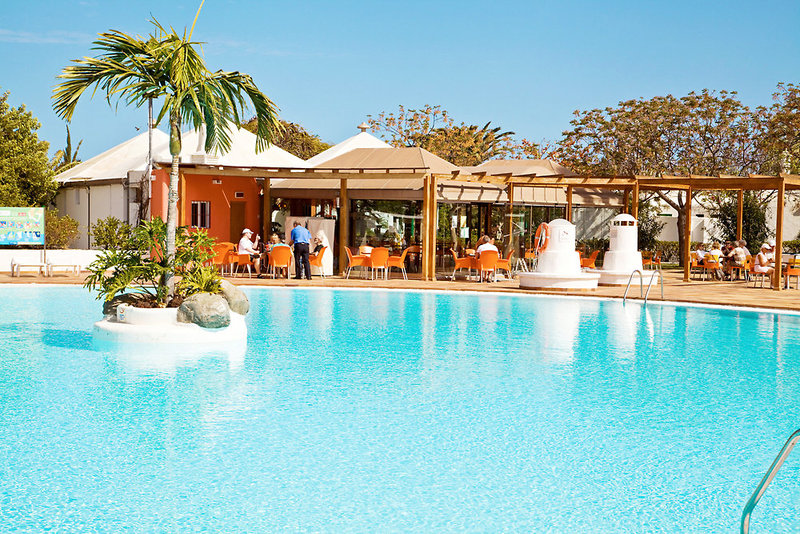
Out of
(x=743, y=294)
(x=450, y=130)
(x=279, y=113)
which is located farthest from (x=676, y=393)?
(x=450, y=130)

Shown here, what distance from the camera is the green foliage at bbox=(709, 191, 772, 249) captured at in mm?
28562

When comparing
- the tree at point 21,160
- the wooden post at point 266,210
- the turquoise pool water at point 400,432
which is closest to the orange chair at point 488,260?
the wooden post at point 266,210

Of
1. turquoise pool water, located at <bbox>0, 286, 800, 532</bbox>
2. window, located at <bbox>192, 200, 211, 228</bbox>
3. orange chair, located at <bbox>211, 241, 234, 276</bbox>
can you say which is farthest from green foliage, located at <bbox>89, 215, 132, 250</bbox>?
turquoise pool water, located at <bbox>0, 286, 800, 532</bbox>

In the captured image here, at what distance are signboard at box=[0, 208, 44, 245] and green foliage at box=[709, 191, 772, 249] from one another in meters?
22.5

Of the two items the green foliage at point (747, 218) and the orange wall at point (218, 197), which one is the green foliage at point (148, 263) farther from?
the green foliage at point (747, 218)

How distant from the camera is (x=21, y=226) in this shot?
20.7 meters

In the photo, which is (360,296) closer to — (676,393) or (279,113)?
(279,113)

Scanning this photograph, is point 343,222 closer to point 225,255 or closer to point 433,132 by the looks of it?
point 225,255

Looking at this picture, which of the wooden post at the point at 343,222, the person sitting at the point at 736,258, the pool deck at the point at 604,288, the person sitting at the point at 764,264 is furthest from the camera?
the person sitting at the point at 736,258

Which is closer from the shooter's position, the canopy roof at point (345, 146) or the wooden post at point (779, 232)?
the wooden post at point (779, 232)

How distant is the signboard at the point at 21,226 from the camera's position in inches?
808

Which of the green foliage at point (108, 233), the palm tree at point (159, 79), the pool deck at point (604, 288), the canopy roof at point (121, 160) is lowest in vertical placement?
the pool deck at point (604, 288)

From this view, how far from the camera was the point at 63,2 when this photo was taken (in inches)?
1567

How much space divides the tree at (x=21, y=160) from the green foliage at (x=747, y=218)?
78.1ft
